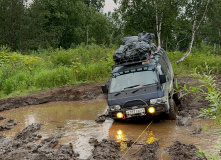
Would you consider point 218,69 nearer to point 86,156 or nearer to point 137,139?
point 137,139

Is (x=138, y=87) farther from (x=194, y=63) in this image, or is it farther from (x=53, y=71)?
(x=194, y=63)

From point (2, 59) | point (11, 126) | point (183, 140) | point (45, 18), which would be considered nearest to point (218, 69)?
point (183, 140)

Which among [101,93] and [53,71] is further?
[53,71]

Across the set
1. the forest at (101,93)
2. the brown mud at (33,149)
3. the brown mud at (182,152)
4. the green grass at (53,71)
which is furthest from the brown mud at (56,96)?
the brown mud at (182,152)

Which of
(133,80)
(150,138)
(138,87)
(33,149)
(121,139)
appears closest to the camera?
(33,149)

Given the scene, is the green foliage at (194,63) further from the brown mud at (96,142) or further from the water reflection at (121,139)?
the water reflection at (121,139)

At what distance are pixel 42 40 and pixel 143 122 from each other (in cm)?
3094

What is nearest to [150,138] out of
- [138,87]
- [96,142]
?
[96,142]

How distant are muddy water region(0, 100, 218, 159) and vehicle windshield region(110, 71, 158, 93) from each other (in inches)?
45.6

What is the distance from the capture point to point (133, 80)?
7.47 m

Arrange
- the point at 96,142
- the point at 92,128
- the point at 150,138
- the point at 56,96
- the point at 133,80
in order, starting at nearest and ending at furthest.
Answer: the point at 96,142
the point at 150,138
the point at 133,80
the point at 92,128
the point at 56,96

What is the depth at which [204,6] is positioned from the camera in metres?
17.3

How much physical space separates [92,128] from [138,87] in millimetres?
1882

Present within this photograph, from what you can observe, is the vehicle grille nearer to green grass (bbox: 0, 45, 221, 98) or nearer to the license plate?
the license plate
